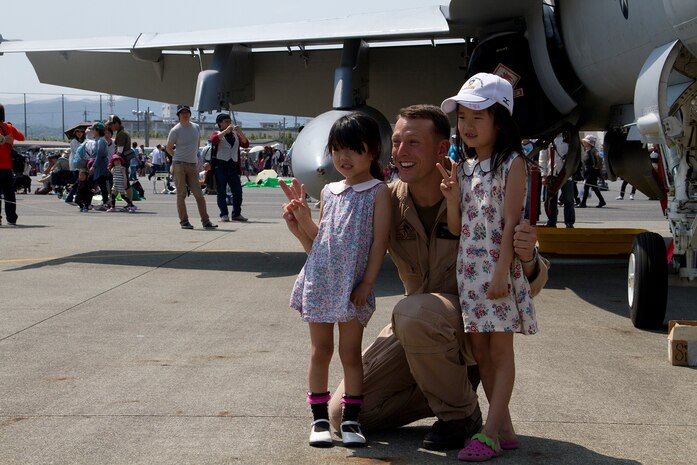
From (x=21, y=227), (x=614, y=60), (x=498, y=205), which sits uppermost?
(x=614, y=60)

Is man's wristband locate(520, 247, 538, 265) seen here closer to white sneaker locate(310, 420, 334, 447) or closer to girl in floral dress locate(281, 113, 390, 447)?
girl in floral dress locate(281, 113, 390, 447)

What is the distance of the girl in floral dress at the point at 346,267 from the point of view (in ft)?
13.8

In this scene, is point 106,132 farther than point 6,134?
Yes

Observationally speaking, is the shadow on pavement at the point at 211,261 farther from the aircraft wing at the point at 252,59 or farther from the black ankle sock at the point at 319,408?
the black ankle sock at the point at 319,408

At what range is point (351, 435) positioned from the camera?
4160mm

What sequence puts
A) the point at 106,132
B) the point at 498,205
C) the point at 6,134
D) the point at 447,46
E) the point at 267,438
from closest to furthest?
the point at 498,205 → the point at 267,438 → the point at 447,46 → the point at 6,134 → the point at 106,132

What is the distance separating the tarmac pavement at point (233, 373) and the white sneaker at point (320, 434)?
37 millimetres

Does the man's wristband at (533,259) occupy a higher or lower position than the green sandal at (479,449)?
higher

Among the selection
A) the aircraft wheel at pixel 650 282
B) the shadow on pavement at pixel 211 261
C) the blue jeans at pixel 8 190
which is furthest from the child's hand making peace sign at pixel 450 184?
A: the blue jeans at pixel 8 190

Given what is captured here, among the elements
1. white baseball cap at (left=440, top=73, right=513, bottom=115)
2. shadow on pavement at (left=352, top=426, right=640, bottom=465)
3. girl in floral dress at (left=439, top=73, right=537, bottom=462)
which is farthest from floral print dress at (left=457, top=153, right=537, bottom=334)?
shadow on pavement at (left=352, top=426, right=640, bottom=465)

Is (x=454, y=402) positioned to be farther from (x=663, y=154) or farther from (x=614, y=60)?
(x=614, y=60)

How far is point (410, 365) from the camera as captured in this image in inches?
162

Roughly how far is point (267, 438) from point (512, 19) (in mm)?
6311

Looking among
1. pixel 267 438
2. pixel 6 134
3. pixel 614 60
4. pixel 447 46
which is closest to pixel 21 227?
pixel 6 134
